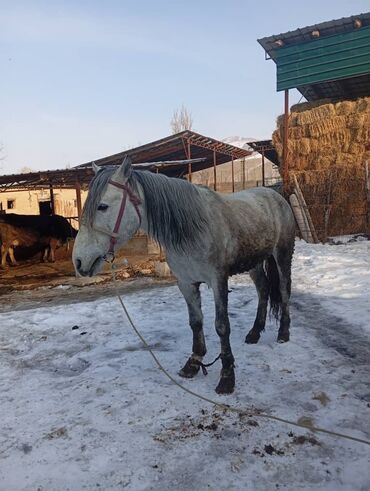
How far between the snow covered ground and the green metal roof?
10410mm

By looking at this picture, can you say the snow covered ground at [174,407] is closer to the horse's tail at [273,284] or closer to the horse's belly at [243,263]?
the horse's tail at [273,284]

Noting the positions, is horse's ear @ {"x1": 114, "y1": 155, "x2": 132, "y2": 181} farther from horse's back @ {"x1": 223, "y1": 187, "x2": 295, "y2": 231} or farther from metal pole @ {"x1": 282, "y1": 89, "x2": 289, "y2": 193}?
metal pole @ {"x1": 282, "y1": 89, "x2": 289, "y2": 193}

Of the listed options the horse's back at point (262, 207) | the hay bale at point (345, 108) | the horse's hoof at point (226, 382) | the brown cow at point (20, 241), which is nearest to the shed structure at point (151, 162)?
the brown cow at point (20, 241)

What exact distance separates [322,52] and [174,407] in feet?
46.1

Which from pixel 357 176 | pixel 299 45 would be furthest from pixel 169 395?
pixel 299 45

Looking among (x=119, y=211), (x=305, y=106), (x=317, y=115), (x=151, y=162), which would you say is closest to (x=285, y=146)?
(x=317, y=115)

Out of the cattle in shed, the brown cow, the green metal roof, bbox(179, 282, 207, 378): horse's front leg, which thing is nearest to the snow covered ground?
bbox(179, 282, 207, 378): horse's front leg

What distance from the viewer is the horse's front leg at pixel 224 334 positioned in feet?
11.1

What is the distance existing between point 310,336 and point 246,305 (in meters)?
1.67

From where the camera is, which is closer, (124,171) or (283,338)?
(124,171)

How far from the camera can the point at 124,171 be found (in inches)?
120

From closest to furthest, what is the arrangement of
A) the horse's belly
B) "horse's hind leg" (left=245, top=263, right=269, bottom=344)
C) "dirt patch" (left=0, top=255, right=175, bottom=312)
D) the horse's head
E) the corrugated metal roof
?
1. the horse's head
2. the horse's belly
3. "horse's hind leg" (left=245, top=263, right=269, bottom=344)
4. "dirt patch" (left=0, top=255, right=175, bottom=312)
5. the corrugated metal roof

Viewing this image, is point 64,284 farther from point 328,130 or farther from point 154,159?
point 328,130

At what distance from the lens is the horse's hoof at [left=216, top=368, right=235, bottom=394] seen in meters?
3.38
